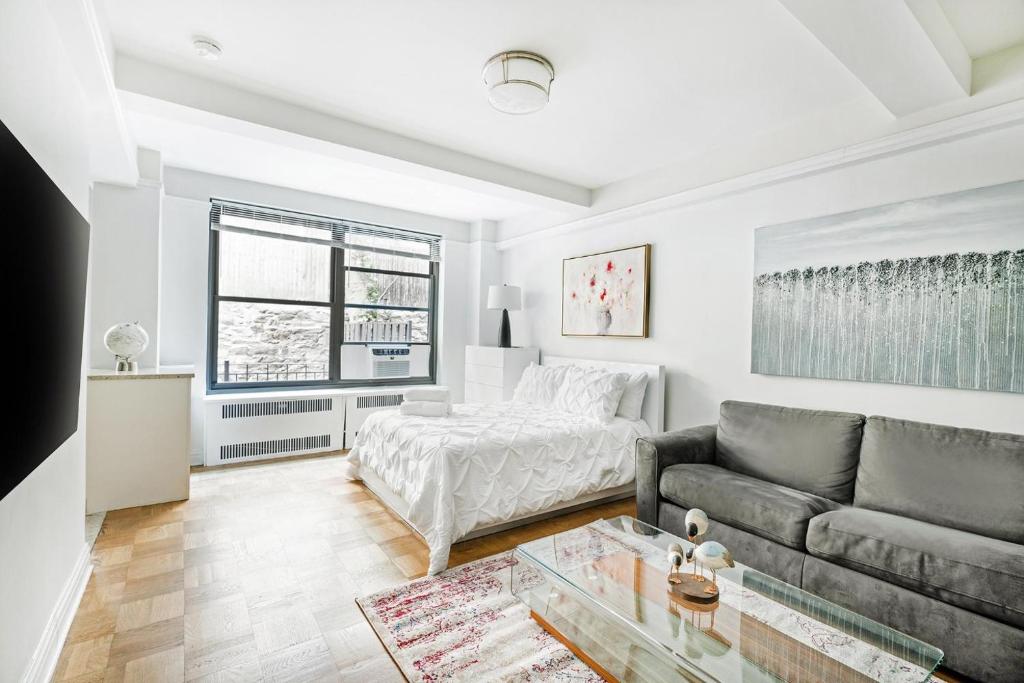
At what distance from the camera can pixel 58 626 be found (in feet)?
5.99

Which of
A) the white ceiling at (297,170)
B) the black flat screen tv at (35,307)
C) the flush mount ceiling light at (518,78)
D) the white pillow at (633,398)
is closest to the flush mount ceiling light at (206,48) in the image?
the white ceiling at (297,170)

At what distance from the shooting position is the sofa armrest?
290cm

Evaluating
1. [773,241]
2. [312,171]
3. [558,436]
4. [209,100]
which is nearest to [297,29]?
[209,100]

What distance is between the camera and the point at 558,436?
10.4ft

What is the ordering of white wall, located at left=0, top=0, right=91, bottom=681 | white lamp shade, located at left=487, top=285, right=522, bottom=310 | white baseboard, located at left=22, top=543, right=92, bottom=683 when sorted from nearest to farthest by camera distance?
white wall, located at left=0, top=0, right=91, bottom=681 → white baseboard, located at left=22, top=543, right=92, bottom=683 → white lamp shade, located at left=487, top=285, right=522, bottom=310

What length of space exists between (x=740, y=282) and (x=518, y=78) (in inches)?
80.5

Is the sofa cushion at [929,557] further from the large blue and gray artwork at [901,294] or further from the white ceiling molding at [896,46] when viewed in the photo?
the white ceiling molding at [896,46]

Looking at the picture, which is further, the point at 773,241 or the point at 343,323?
the point at 343,323

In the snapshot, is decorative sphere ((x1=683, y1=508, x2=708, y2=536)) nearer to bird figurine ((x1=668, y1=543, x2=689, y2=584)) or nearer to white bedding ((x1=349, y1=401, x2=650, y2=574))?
bird figurine ((x1=668, y1=543, x2=689, y2=584))

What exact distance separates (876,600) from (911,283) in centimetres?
163

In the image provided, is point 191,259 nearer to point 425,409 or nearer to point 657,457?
point 425,409

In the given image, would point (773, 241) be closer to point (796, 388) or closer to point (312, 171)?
point (796, 388)

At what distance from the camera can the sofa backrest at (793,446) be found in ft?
8.46

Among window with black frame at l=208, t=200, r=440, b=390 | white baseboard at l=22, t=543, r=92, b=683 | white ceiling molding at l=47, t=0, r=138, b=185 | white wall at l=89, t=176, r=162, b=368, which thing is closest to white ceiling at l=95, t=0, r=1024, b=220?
white ceiling molding at l=47, t=0, r=138, b=185
